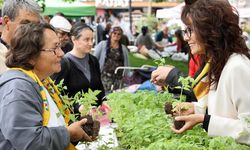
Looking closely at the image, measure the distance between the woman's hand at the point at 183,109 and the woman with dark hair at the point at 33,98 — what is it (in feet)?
1.77

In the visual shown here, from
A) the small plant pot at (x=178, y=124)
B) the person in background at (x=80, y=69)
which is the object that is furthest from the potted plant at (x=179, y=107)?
the person in background at (x=80, y=69)

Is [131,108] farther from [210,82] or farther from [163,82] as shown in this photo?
[210,82]

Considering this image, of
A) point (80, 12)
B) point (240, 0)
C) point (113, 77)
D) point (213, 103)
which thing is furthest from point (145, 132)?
point (80, 12)

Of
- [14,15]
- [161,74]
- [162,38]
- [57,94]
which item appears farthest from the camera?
[162,38]

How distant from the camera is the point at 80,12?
1467 cm

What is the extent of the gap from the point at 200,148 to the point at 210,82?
1.78 ft

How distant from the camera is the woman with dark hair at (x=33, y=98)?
7.40 ft

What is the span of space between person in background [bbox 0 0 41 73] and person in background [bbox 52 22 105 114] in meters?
1.24

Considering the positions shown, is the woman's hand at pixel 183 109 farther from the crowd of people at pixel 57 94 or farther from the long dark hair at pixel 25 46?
the long dark hair at pixel 25 46

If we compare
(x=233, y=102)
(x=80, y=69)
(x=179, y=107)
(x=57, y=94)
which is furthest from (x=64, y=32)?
(x=233, y=102)

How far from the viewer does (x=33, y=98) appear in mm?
2330

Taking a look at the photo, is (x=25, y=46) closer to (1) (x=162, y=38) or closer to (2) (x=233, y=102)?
(2) (x=233, y=102)

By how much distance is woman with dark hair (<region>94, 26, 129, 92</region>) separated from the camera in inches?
319

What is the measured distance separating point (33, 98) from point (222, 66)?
1008mm
